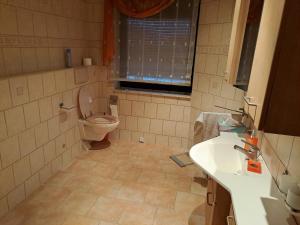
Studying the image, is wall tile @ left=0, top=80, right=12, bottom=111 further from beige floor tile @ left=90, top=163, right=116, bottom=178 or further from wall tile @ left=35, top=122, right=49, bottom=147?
beige floor tile @ left=90, top=163, right=116, bottom=178

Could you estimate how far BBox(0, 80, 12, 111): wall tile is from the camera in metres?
1.74

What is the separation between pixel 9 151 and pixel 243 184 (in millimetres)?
1835

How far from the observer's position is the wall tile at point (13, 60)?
73.9 inches

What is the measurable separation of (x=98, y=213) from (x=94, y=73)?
1925 millimetres

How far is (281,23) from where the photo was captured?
0.70m

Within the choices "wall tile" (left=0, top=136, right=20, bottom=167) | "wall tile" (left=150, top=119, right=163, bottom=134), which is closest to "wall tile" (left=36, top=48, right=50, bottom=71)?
"wall tile" (left=0, top=136, right=20, bottom=167)

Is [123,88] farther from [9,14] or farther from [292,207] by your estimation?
[292,207]

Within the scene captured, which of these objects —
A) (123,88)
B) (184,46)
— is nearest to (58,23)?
(123,88)

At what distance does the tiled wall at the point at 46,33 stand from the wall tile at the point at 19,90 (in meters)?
0.12

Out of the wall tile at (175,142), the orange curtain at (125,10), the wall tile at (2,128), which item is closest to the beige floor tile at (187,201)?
the wall tile at (175,142)

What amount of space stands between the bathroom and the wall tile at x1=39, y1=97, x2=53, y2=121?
0.05 feet

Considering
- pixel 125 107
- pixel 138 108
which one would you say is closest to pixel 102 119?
pixel 125 107

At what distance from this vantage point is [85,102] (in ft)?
9.78

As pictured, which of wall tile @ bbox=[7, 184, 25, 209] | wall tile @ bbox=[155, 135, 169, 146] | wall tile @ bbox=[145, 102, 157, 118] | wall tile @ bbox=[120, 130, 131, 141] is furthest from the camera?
wall tile @ bbox=[120, 130, 131, 141]
